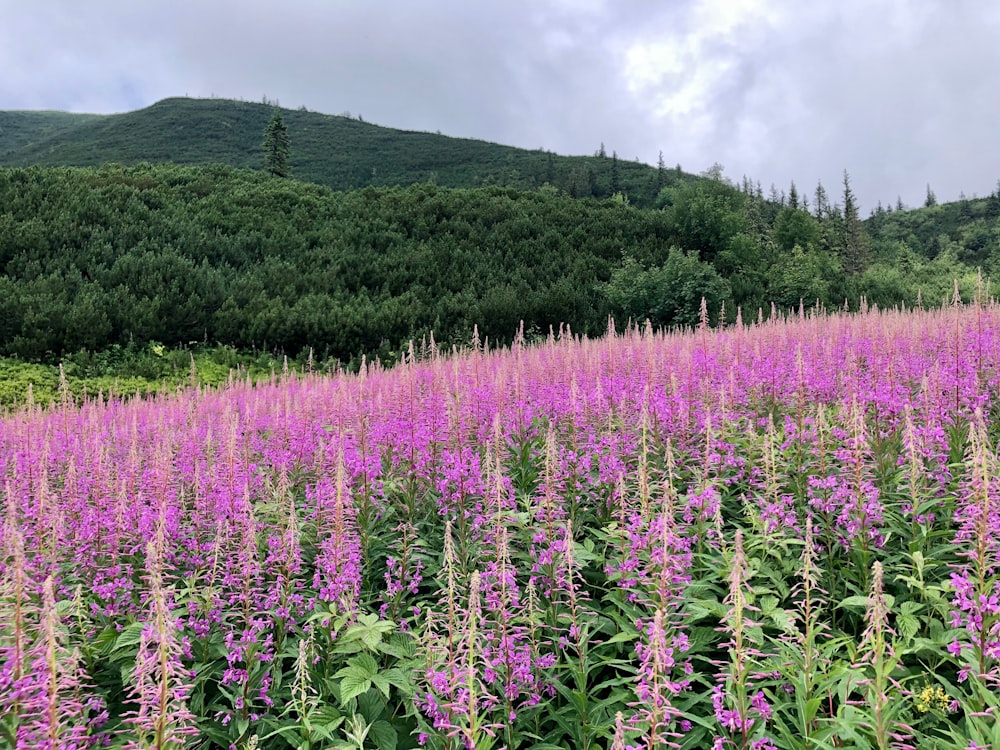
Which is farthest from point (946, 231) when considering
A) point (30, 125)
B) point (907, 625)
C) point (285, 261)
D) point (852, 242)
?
point (30, 125)

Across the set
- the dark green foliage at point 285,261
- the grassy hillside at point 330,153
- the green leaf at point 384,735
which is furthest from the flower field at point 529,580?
the grassy hillside at point 330,153

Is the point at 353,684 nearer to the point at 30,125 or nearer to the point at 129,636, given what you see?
the point at 129,636

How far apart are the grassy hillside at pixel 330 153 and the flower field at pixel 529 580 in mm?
60036

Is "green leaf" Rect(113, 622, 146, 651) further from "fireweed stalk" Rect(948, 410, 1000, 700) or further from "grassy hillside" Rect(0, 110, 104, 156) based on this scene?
"grassy hillside" Rect(0, 110, 104, 156)

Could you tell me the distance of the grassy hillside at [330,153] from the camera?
6675 centimetres

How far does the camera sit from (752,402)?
5895mm

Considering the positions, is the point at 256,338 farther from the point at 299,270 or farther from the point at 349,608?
the point at 349,608

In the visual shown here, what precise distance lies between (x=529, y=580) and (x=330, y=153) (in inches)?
3332

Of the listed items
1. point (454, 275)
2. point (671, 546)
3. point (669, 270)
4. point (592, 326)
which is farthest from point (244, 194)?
point (671, 546)

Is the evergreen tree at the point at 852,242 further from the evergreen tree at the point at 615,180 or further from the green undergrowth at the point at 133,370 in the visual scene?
the green undergrowth at the point at 133,370

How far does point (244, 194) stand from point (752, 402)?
24188 millimetres

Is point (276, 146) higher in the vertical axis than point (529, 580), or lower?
higher

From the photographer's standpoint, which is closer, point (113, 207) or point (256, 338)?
point (256, 338)

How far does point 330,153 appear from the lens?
78250 mm
